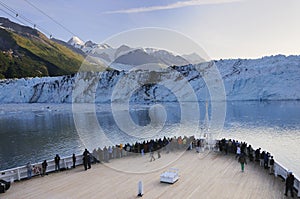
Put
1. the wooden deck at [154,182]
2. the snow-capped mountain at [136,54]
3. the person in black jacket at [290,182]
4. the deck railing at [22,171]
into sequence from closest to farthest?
1. the person in black jacket at [290,182]
2. the wooden deck at [154,182]
3. the deck railing at [22,171]
4. the snow-capped mountain at [136,54]

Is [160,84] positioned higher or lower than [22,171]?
higher

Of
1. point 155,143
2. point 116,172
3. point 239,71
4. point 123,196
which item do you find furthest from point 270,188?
point 239,71

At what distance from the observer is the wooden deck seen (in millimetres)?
10992

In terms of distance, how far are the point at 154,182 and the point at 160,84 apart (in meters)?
84.2

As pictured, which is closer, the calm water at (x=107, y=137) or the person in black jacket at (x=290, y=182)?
the person in black jacket at (x=290, y=182)

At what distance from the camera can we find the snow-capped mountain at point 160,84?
273ft

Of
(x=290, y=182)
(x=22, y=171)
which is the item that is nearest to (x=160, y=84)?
(x=22, y=171)

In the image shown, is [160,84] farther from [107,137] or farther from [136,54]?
[107,137]

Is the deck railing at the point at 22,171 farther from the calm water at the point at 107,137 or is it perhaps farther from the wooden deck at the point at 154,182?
the calm water at the point at 107,137

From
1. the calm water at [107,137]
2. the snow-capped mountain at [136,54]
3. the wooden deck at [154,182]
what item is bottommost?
the calm water at [107,137]

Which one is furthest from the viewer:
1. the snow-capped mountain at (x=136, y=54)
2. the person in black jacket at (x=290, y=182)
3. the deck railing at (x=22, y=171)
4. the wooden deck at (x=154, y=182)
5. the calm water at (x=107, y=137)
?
the calm water at (x=107, y=137)

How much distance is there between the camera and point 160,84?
9594 cm

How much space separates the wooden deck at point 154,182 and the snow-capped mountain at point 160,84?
229ft

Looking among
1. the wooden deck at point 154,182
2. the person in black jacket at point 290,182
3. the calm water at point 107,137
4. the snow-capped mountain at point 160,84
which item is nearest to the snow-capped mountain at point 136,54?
the wooden deck at point 154,182
